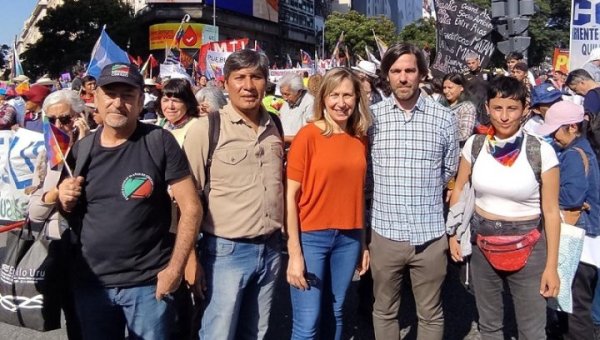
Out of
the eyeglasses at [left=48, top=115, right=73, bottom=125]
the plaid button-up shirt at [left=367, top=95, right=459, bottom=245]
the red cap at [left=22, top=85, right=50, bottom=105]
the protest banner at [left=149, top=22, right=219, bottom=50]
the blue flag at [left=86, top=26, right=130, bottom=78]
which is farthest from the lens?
the protest banner at [left=149, top=22, right=219, bottom=50]

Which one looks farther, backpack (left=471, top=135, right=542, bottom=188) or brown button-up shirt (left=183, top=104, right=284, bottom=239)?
backpack (left=471, top=135, right=542, bottom=188)

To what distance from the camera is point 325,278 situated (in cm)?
339

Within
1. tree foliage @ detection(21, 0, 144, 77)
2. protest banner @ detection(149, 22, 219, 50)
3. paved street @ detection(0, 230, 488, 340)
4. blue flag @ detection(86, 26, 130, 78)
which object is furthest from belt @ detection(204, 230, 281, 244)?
protest banner @ detection(149, 22, 219, 50)

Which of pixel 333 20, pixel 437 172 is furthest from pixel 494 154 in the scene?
pixel 333 20

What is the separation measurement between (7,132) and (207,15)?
168ft

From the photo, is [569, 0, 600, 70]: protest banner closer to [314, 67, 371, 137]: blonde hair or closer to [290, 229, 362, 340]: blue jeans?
[314, 67, 371, 137]: blonde hair

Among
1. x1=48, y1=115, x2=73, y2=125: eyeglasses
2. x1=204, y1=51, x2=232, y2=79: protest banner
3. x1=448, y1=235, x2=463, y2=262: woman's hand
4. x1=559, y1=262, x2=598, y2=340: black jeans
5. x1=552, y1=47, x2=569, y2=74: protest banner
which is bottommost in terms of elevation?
x1=559, y1=262, x2=598, y2=340: black jeans

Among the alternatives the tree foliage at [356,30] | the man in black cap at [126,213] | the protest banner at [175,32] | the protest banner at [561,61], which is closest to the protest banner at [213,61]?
the protest banner at [561,61]

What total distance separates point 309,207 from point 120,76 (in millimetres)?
1151

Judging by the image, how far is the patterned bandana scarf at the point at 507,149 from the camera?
3215 mm

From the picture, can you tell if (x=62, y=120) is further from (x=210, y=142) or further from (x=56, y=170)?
(x=210, y=142)

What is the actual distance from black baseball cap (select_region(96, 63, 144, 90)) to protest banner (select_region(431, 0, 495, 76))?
287 inches

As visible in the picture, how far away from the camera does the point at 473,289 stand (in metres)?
3.56

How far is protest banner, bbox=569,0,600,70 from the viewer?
8609mm
